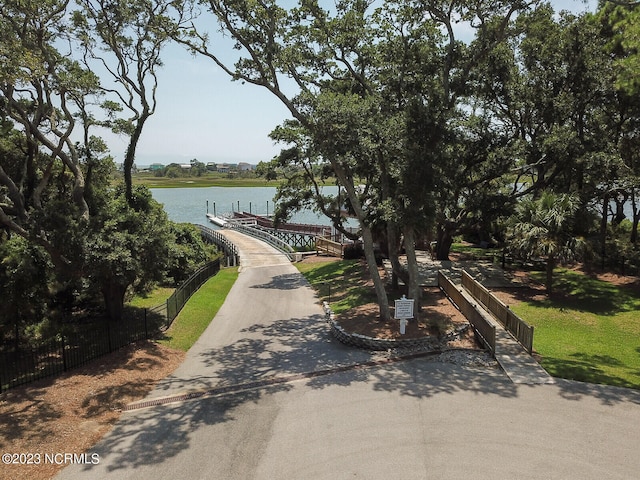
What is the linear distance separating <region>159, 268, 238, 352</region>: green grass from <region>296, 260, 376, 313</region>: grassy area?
517 centimetres

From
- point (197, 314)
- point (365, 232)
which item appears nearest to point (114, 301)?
point (197, 314)

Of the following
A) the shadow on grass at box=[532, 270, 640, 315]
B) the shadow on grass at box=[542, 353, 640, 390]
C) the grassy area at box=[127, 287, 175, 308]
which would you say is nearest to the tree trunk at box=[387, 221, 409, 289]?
the shadow on grass at box=[532, 270, 640, 315]

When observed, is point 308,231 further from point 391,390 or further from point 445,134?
point 391,390

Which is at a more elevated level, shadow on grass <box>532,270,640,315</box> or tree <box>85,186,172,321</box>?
tree <box>85,186,172,321</box>

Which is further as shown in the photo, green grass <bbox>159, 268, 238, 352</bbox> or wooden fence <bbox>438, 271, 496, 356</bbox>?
green grass <bbox>159, 268, 238, 352</bbox>

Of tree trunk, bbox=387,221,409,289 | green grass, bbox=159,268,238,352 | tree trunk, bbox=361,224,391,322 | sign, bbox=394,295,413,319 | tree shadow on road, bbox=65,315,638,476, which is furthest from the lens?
tree trunk, bbox=387,221,409,289

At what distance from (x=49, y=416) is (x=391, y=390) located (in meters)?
8.04

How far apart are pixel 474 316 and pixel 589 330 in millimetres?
4027

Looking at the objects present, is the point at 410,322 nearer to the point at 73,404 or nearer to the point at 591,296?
the point at 591,296

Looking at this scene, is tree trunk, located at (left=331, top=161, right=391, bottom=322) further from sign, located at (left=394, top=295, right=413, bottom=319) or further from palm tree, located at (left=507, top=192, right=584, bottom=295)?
palm tree, located at (left=507, top=192, right=584, bottom=295)

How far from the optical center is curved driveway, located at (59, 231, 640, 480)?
8109 mm

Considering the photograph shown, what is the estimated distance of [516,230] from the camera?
63.6ft

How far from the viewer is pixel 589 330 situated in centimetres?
1563

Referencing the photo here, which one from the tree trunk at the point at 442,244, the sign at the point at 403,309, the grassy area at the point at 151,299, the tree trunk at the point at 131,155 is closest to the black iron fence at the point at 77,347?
the grassy area at the point at 151,299
